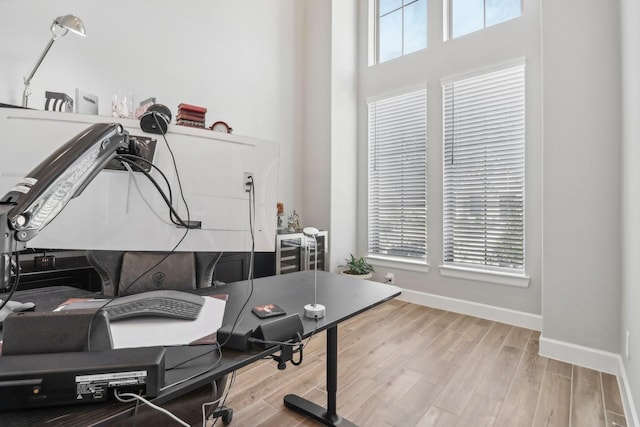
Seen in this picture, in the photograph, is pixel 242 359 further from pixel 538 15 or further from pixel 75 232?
pixel 538 15

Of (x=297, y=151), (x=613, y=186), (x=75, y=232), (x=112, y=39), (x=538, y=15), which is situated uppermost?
(x=538, y=15)

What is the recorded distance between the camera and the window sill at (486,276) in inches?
115

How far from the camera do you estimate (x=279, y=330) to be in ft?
2.61

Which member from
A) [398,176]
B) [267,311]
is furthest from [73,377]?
[398,176]

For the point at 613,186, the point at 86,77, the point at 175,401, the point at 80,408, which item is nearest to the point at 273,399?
the point at 175,401

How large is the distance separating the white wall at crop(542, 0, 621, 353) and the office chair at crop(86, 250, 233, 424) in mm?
2297

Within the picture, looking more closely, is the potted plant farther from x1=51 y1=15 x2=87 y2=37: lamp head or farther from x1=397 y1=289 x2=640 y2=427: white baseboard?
x1=51 y1=15 x2=87 y2=37: lamp head

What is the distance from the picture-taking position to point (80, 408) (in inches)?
20.2

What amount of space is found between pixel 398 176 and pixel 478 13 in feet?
6.17

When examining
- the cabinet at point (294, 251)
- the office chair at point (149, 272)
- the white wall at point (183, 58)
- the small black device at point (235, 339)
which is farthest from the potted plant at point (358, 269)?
the small black device at point (235, 339)

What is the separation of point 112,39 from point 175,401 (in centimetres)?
283

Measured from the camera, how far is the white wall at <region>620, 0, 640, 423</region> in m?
1.54

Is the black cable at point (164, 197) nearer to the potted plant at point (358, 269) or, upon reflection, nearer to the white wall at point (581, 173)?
the white wall at point (581, 173)

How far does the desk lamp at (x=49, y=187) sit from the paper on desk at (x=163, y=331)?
14.2 inches
